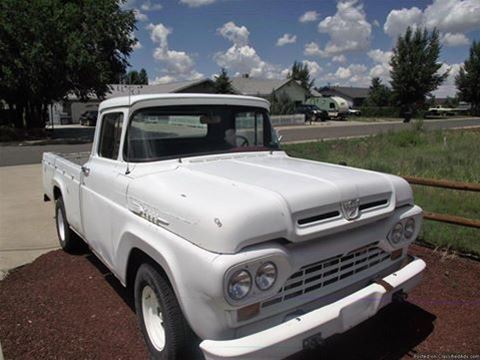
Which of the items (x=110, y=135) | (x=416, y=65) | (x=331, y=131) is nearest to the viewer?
(x=110, y=135)

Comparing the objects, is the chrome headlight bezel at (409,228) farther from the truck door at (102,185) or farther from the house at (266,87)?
the house at (266,87)

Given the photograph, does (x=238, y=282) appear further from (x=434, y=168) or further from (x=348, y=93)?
(x=348, y=93)

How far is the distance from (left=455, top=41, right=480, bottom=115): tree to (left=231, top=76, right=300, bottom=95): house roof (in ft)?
86.6

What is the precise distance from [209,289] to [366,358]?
1.62m

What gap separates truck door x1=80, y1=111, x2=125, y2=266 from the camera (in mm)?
3613

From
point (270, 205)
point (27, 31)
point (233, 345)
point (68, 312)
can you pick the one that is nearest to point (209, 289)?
point (233, 345)

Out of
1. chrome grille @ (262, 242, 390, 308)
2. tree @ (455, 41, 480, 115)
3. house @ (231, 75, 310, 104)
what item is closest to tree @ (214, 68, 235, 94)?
house @ (231, 75, 310, 104)

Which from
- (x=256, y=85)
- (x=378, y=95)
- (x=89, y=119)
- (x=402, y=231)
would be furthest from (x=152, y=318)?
(x=378, y=95)

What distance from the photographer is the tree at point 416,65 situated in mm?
53250

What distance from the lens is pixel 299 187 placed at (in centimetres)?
276

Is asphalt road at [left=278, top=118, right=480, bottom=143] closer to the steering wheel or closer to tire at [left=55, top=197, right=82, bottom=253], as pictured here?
tire at [left=55, top=197, right=82, bottom=253]

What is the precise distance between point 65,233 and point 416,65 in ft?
183

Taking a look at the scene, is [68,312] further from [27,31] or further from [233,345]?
[27,31]

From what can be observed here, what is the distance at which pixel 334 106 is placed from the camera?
58344 mm
